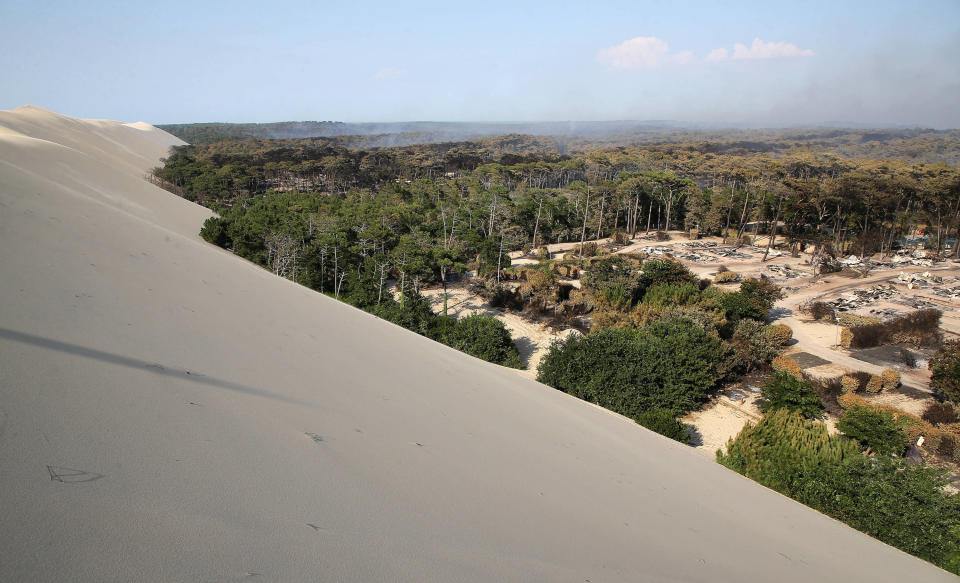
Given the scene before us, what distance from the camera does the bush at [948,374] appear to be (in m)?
11.5

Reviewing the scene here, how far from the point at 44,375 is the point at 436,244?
78.6 feet

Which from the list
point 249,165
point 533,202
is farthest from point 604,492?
point 249,165

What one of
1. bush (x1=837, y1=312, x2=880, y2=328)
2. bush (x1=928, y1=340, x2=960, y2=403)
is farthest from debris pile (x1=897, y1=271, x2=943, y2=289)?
bush (x1=928, y1=340, x2=960, y2=403)

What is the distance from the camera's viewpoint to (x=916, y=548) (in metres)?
6.46

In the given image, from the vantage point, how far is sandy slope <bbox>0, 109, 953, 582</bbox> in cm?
177

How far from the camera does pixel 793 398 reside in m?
10.7

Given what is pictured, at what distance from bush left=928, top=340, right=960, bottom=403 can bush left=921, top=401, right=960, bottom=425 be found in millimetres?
244

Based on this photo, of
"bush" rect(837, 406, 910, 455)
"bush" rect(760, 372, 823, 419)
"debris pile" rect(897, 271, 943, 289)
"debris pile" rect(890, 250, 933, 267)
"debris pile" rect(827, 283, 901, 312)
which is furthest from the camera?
"debris pile" rect(890, 250, 933, 267)

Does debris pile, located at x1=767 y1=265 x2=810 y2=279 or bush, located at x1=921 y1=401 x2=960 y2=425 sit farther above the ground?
debris pile, located at x1=767 y1=265 x2=810 y2=279

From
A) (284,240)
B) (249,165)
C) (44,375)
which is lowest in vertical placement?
(284,240)

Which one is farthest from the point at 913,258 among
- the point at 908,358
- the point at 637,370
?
the point at 637,370

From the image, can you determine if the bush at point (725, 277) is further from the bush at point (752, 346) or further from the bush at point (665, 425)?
the bush at point (665, 425)

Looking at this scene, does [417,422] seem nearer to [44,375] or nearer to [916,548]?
[44,375]

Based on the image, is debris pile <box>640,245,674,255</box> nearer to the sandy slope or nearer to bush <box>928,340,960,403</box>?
bush <box>928,340,960,403</box>
